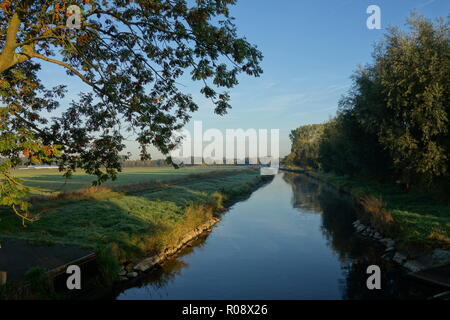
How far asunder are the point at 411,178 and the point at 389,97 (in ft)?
22.2

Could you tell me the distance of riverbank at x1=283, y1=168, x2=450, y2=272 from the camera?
15.7 metres

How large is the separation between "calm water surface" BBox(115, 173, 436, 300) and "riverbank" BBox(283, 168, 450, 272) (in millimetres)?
1029

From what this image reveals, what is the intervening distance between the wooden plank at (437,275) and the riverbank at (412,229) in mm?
581

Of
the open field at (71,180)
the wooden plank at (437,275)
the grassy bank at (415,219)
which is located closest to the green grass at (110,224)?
the open field at (71,180)

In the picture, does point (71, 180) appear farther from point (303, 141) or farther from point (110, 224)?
point (303, 141)

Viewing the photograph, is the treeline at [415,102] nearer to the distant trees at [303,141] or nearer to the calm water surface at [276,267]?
the calm water surface at [276,267]

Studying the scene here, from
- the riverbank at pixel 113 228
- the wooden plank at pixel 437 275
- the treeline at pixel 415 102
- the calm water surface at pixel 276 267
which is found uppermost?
the treeline at pixel 415 102

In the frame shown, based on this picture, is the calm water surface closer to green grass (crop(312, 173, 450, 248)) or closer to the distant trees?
green grass (crop(312, 173, 450, 248))

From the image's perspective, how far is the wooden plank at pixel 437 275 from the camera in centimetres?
1312

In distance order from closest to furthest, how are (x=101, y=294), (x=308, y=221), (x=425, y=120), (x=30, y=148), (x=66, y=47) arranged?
(x=30, y=148) → (x=66, y=47) → (x=101, y=294) → (x=425, y=120) → (x=308, y=221)

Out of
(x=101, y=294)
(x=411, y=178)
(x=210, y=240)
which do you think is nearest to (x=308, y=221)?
(x=411, y=178)

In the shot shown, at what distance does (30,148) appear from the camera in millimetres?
7488

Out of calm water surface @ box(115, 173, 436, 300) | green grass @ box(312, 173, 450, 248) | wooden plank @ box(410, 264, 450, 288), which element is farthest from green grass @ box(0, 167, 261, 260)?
green grass @ box(312, 173, 450, 248)
